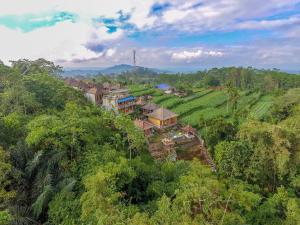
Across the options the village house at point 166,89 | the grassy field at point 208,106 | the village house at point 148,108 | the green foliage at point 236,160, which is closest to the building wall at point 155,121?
the village house at point 148,108

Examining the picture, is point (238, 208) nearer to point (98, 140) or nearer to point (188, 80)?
point (98, 140)

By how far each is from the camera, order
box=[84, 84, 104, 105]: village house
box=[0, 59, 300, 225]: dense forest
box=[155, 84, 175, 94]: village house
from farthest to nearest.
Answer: box=[155, 84, 175, 94]: village house → box=[84, 84, 104, 105]: village house → box=[0, 59, 300, 225]: dense forest

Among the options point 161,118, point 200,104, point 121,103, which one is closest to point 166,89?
point 200,104

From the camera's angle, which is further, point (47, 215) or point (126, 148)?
point (126, 148)

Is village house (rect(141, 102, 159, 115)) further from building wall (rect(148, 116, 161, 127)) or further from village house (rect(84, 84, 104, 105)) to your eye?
village house (rect(84, 84, 104, 105))

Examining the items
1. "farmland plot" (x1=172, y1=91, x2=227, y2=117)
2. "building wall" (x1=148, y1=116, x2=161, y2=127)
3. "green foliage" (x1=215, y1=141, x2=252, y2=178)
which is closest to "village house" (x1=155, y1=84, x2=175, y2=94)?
"farmland plot" (x1=172, y1=91, x2=227, y2=117)

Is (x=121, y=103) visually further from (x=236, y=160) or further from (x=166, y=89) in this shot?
(x=166, y=89)

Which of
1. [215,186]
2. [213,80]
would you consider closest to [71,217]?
[215,186]
